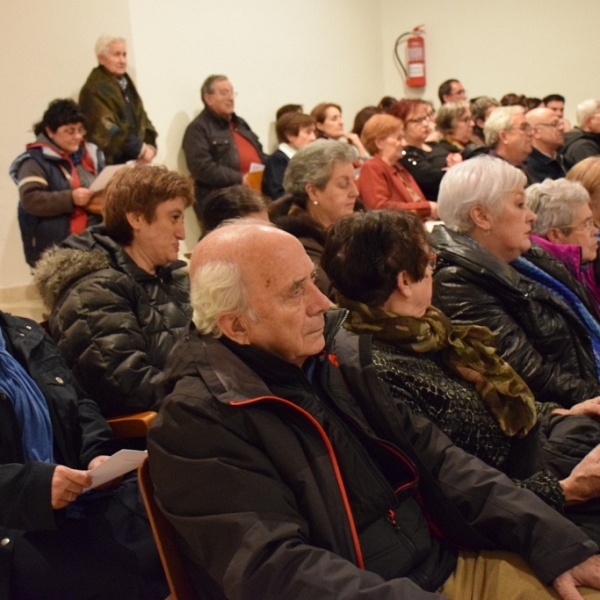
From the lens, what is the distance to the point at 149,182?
2.55 meters

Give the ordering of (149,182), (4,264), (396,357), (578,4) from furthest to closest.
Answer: (578,4) → (4,264) → (149,182) → (396,357)

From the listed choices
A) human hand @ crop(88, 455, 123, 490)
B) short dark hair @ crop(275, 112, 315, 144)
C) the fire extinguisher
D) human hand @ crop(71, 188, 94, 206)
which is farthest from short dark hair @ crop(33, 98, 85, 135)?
the fire extinguisher

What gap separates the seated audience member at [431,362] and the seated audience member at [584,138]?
410 centimetres

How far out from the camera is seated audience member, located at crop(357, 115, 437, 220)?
15.3ft

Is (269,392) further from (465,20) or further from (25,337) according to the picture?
(465,20)

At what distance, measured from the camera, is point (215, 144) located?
5980 millimetres

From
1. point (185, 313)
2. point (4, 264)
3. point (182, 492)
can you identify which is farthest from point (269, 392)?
point (4, 264)

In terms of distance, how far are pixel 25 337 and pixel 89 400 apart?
0.25 m

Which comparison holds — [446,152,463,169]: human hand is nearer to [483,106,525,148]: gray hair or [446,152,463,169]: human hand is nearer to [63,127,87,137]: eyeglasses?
[483,106,525,148]: gray hair

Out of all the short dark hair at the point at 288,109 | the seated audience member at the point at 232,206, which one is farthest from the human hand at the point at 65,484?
the short dark hair at the point at 288,109

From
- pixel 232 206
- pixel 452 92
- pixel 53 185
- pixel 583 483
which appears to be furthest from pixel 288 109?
pixel 583 483

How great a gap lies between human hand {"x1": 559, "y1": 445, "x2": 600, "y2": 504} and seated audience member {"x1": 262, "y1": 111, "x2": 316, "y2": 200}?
424cm

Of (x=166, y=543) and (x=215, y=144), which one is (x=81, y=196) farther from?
(x=166, y=543)

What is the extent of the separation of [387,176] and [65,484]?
3.49 meters
